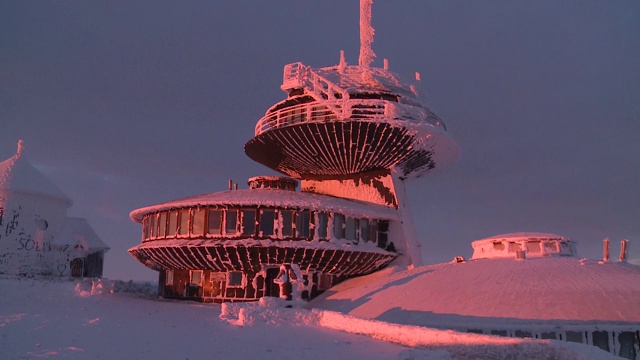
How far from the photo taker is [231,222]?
36750mm

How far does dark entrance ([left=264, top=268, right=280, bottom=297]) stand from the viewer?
36938 millimetres

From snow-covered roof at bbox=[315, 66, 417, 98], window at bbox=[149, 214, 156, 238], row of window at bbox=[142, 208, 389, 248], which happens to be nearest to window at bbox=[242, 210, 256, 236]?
row of window at bbox=[142, 208, 389, 248]

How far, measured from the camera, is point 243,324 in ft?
77.3

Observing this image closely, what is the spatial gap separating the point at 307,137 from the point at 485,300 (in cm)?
2150

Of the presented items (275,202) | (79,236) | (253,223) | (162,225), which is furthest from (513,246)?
(79,236)

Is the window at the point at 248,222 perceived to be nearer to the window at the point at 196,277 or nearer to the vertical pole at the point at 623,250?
the window at the point at 196,277

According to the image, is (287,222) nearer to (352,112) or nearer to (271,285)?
(271,285)

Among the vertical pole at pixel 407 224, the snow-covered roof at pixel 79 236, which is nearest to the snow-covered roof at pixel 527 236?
the vertical pole at pixel 407 224

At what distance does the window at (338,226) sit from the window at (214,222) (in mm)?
7890

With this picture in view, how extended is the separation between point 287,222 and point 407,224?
1191 cm

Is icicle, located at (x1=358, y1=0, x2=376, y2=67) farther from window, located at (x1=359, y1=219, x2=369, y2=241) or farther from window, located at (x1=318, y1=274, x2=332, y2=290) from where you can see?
window, located at (x1=318, y1=274, x2=332, y2=290)

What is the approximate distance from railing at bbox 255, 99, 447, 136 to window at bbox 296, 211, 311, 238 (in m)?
8.11

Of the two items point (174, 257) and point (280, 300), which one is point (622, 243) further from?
point (174, 257)

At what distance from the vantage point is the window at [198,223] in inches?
1458
